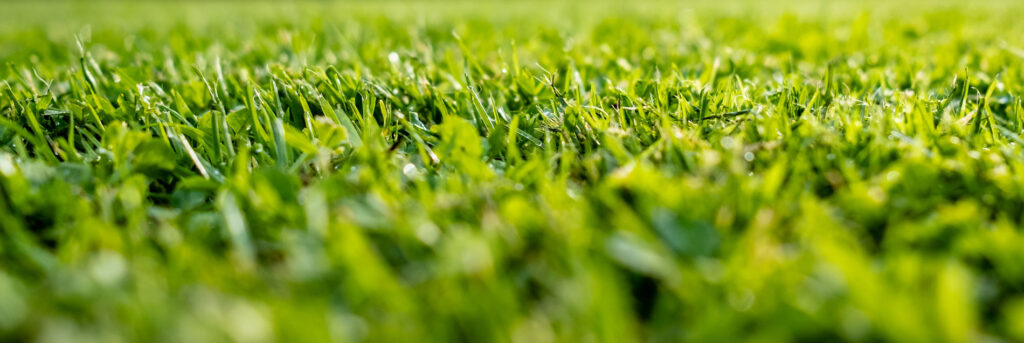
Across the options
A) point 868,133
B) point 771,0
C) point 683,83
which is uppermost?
point 868,133

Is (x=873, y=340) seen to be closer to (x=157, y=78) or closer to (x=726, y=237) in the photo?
(x=726, y=237)

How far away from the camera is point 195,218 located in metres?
0.97

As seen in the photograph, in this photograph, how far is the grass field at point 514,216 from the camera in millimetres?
696

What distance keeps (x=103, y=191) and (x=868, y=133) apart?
1.27m

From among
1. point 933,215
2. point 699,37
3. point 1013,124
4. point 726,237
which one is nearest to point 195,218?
point 726,237

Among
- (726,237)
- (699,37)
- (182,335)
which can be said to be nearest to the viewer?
(182,335)

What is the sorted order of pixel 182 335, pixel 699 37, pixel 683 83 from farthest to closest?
pixel 699 37 → pixel 683 83 → pixel 182 335

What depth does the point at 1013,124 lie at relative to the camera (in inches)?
54.7

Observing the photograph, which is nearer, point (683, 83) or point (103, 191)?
point (103, 191)

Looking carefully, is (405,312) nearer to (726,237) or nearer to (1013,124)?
(726,237)

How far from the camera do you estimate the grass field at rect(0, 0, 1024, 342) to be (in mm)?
696

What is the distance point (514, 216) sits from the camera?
895 millimetres

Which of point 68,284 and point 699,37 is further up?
point 68,284

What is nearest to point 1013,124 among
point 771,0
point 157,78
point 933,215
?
point 933,215
